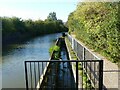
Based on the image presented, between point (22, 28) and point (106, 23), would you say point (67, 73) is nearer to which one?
point (106, 23)

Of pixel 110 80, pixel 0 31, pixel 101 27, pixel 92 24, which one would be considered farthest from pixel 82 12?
pixel 0 31

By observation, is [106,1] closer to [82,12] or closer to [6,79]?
[82,12]

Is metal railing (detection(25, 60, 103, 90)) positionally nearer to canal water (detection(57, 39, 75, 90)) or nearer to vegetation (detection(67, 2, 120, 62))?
canal water (detection(57, 39, 75, 90))

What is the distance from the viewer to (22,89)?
10672mm

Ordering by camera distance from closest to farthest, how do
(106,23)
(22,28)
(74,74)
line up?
(74,74)
(106,23)
(22,28)

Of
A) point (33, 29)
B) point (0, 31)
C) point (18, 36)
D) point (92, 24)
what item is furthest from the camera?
point (33, 29)

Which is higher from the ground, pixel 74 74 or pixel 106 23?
pixel 106 23

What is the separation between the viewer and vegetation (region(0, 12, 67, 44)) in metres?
47.7

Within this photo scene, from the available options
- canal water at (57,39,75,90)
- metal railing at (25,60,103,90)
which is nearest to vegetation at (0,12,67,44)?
canal water at (57,39,75,90)

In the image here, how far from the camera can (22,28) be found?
194 feet

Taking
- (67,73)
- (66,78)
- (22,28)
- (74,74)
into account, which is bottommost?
(66,78)

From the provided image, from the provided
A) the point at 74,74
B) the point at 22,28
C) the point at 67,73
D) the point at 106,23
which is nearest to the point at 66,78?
the point at 74,74

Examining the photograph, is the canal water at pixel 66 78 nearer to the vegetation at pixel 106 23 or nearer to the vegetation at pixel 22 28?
the vegetation at pixel 106 23

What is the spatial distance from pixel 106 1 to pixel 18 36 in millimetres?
46591
